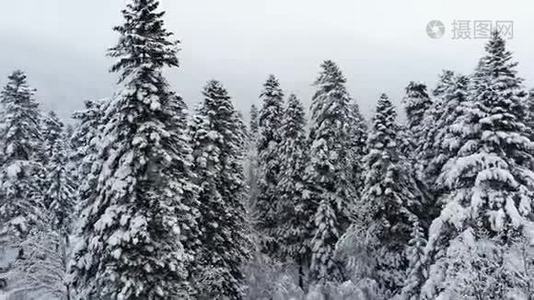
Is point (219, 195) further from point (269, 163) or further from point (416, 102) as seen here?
point (416, 102)

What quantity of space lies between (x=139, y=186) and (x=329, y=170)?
14802mm

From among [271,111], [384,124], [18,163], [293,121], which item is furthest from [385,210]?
[18,163]

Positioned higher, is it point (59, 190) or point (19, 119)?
point (19, 119)

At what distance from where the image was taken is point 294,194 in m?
30.5

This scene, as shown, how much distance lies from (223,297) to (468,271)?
1330 centimetres

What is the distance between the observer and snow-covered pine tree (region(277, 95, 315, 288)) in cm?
2995

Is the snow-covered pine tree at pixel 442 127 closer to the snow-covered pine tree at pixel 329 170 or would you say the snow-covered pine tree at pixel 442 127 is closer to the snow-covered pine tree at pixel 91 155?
the snow-covered pine tree at pixel 329 170

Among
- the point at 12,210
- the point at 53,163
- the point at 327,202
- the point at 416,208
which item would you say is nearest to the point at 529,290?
the point at 416,208

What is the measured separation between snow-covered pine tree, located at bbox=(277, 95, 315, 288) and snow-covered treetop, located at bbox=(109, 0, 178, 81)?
1515 cm

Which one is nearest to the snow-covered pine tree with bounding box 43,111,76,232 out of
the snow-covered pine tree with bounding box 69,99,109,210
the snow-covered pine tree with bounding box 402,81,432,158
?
the snow-covered pine tree with bounding box 69,99,109,210

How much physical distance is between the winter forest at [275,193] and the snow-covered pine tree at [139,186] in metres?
0.06

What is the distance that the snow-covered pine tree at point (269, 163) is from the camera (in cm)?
3250

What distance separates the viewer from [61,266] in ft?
83.4

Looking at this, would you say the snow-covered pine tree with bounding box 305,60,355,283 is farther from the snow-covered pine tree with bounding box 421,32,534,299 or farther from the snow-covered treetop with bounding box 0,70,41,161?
the snow-covered treetop with bounding box 0,70,41,161
